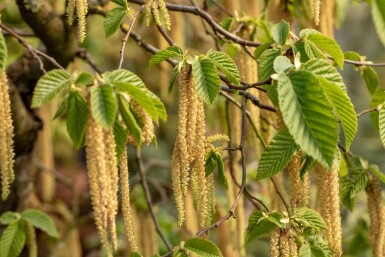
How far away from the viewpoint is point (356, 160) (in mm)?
1319

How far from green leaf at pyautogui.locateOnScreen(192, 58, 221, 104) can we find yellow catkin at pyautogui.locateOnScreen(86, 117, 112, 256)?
0.19 metres

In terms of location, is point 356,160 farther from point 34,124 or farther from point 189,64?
point 34,124

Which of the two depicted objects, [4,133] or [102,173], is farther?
[4,133]

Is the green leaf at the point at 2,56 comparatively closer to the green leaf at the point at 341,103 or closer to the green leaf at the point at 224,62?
the green leaf at the point at 224,62

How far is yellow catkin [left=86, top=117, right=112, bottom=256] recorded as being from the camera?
82cm

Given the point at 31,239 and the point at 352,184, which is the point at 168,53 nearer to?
the point at 352,184

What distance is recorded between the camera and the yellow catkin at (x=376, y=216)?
49.1 inches

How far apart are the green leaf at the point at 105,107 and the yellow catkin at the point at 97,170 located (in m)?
0.02

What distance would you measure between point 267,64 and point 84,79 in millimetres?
348

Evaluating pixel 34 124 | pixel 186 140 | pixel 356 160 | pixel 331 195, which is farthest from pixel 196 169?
pixel 34 124

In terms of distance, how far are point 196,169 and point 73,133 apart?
8.8 inches

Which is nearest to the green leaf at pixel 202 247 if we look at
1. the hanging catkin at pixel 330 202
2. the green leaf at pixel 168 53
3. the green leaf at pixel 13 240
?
the hanging catkin at pixel 330 202

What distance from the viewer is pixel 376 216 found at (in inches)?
49.5

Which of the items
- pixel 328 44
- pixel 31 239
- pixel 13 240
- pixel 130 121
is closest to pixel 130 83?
pixel 130 121
